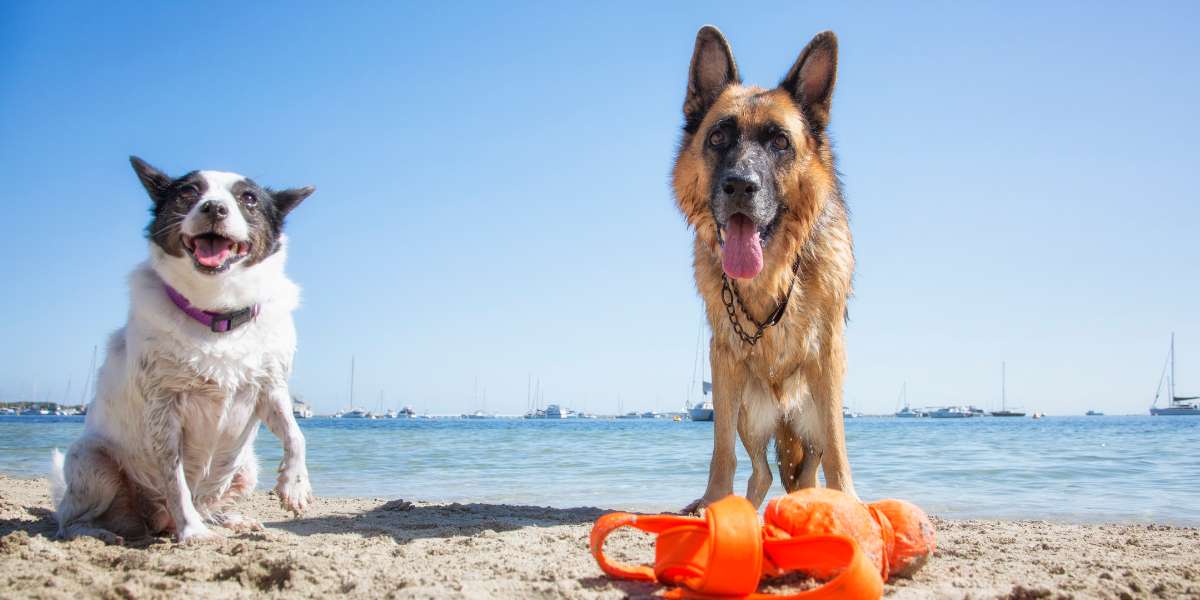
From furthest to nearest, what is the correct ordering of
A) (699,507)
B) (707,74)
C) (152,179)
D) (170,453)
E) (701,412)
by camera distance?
(701,412)
(707,74)
(699,507)
(152,179)
(170,453)

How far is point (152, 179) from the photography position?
13.8ft

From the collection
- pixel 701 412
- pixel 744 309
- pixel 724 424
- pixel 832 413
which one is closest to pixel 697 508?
pixel 724 424

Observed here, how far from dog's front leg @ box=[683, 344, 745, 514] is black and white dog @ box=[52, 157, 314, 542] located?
7.53 ft

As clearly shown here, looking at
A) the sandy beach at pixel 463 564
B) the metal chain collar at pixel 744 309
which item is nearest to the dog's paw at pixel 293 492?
the sandy beach at pixel 463 564

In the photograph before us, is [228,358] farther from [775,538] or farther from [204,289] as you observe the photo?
[775,538]

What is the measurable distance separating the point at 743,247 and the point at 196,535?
3.26 metres

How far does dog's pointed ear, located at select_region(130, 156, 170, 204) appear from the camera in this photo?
13.8ft

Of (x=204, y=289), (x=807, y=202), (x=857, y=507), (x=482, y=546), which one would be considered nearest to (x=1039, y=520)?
(x=807, y=202)

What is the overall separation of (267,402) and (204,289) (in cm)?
70

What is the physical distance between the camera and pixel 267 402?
4152 mm

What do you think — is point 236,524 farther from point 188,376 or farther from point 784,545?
point 784,545

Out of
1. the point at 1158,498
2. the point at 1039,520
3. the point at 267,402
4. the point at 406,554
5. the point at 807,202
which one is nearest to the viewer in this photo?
the point at 406,554

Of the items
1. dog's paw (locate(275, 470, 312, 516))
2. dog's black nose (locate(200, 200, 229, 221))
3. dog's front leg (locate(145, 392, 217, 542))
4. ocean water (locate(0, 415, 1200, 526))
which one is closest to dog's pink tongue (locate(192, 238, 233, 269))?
dog's black nose (locate(200, 200, 229, 221))

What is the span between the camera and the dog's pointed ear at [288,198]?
444cm
